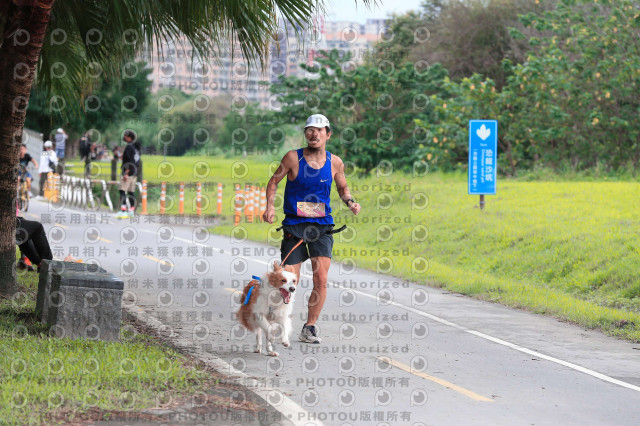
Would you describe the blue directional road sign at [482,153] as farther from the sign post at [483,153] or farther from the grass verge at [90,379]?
the grass verge at [90,379]

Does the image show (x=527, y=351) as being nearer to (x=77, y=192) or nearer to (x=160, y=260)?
(x=160, y=260)

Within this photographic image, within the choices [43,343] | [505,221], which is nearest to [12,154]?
[43,343]

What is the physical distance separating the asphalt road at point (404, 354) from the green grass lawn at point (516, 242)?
91 centimetres

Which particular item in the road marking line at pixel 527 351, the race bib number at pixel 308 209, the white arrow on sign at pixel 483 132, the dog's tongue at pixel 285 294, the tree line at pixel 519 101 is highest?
the tree line at pixel 519 101

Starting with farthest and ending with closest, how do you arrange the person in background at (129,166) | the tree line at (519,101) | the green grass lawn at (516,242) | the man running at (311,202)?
1. the tree line at (519,101)
2. the person in background at (129,166)
3. the green grass lawn at (516,242)
4. the man running at (311,202)

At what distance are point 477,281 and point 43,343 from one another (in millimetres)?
8731

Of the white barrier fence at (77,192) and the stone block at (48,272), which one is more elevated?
the white barrier fence at (77,192)

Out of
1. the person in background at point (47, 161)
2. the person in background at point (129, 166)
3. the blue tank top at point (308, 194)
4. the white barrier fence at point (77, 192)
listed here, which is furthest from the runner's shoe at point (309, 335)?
the person in background at point (47, 161)

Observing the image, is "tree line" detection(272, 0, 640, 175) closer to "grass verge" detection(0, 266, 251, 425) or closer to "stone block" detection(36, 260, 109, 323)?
"stone block" detection(36, 260, 109, 323)

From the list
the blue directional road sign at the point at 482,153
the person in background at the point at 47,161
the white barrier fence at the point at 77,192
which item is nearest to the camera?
the blue directional road sign at the point at 482,153

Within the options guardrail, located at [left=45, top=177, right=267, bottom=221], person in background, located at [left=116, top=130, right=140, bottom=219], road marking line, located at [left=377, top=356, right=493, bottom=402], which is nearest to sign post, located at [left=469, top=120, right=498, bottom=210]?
guardrail, located at [left=45, top=177, right=267, bottom=221]

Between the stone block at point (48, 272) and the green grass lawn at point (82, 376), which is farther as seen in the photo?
the stone block at point (48, 272)

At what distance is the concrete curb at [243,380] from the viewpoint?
6.95 metres

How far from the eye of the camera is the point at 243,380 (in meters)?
8.05
